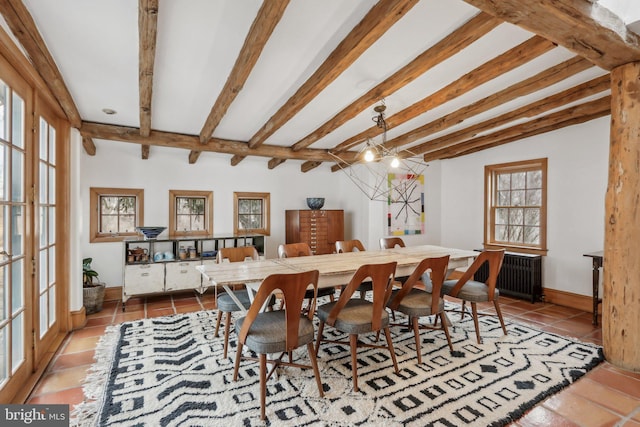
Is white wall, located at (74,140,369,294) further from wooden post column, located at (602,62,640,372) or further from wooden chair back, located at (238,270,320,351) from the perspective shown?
wooden post column, located at (602,62,640,372)

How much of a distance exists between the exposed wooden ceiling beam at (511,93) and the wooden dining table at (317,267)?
1.65 m

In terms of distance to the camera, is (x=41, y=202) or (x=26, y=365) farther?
(x=41, y=202)

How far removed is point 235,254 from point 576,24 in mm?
3197

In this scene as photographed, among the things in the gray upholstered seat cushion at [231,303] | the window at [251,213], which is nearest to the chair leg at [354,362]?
the gray upholstered seat cushion at [231,303]

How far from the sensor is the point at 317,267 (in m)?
2.76

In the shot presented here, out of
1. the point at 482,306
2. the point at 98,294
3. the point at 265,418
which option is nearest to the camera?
the point at 265,418

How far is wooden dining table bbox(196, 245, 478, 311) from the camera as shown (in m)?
2.31

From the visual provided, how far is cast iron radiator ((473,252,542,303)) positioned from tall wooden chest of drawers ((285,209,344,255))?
2734mm

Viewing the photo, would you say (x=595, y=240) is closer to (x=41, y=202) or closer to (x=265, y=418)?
(x=265, y=418)

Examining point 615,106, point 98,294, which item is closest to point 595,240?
point 615,106

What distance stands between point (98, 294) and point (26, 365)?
1788mm

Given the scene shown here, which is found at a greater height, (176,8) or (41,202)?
(176,8)

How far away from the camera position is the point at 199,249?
4.90m

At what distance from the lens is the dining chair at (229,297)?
2.73 metres
